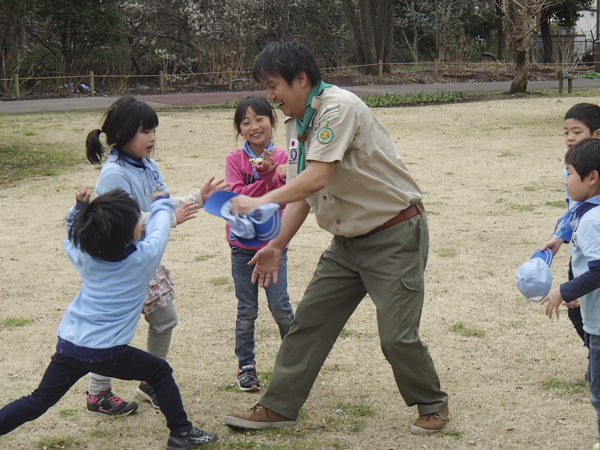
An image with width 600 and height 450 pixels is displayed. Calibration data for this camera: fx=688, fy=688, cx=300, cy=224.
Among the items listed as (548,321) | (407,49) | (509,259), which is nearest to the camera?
(548,321)

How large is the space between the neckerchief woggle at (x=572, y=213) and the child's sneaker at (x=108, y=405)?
2279 millimetres

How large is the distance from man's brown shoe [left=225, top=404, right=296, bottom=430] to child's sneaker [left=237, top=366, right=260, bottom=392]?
0.39m

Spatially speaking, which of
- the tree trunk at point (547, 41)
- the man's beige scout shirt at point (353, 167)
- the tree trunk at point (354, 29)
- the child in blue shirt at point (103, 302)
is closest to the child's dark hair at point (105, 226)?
the child in blue shirt at point (103, 302)

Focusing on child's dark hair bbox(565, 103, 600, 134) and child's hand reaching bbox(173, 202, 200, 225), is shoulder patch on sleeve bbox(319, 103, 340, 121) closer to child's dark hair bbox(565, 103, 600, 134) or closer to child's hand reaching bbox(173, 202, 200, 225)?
child's hand reaching bbox(173, 202, 200, 225)

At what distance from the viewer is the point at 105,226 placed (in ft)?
8.57

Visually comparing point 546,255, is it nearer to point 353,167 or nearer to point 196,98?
point 353,167

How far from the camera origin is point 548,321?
452cm

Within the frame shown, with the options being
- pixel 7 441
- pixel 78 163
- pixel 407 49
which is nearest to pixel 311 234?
pixel 7 441

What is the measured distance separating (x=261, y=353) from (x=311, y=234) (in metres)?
2.81

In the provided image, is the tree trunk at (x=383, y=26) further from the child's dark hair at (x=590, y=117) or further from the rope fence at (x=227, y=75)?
the child's dark hair at (x=590, y=117)

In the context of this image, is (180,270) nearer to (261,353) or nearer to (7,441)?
(261,353)

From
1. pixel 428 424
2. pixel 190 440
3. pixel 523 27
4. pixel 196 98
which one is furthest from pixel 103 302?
pixel 196 98

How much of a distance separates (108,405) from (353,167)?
5.58 ft

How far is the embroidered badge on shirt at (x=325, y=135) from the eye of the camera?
2.79 m
